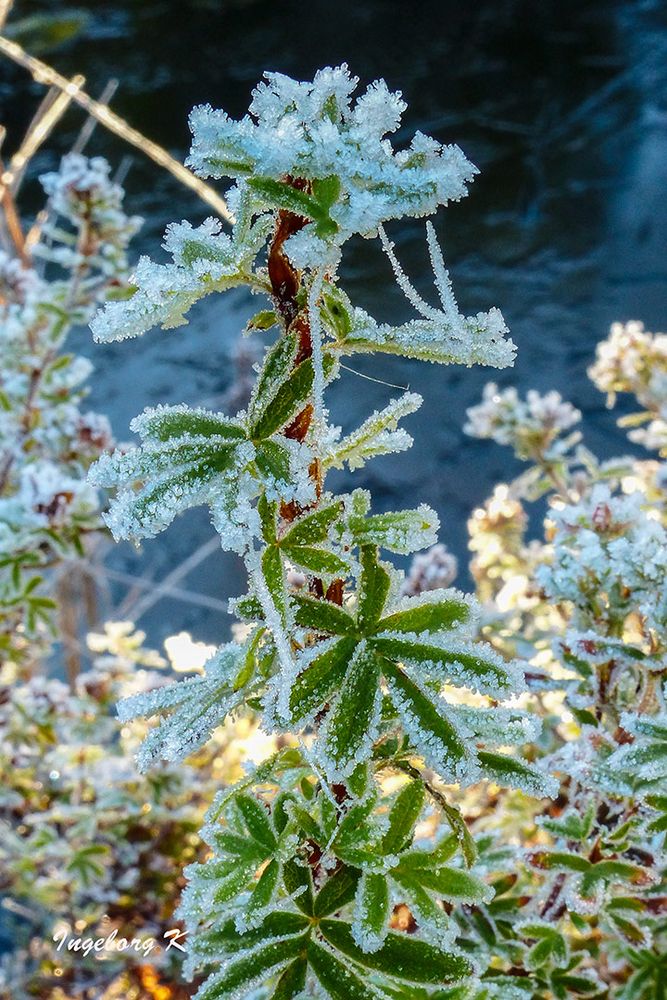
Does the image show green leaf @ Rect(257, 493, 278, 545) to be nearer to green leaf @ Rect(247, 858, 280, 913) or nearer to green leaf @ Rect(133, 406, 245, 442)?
green leaf @ Rect(133, 406, 245, 442)

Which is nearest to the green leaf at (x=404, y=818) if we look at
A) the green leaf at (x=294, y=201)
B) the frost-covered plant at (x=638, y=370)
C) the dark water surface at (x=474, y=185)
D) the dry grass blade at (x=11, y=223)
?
the green leaf at (x=294, y=201)

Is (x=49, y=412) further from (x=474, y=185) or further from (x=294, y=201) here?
(x=474, y=185)

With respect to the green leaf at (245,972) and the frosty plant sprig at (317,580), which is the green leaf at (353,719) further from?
the green leaf at (245,972)

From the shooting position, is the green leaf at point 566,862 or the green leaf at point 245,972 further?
the green leaf at point 566,862

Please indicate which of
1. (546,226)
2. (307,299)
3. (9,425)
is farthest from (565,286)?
(307,299)

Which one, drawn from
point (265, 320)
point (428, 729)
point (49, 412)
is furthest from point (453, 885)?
point (49, 412)
